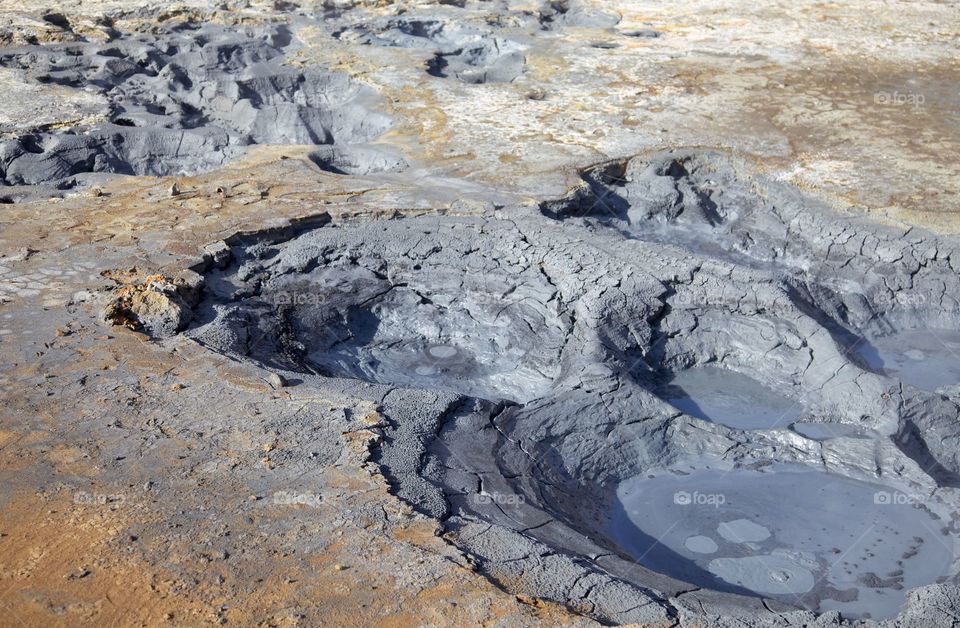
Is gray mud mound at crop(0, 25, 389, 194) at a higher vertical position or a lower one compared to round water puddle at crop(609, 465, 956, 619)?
higher

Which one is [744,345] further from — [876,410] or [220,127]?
[220,127]

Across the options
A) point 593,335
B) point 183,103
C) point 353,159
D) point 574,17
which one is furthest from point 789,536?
point 574,17

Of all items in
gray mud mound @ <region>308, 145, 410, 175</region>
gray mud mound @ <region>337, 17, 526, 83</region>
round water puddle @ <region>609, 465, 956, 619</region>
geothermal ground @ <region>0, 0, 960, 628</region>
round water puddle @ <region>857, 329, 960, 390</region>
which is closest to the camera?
geothermal ground @ <region>0, 0, 960, 628</region>

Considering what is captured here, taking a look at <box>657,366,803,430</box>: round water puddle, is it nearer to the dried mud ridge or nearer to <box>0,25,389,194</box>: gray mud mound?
the dried mud ridge

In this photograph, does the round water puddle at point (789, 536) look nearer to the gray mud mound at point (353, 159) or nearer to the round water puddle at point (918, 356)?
the round water puddle at point (918, 356)

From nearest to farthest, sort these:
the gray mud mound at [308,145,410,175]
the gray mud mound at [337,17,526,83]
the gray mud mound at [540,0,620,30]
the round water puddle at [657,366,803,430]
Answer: the round water puddle at [657,366,803,430] → the gray mud mound at [308,145,410,175] → the gray mud mound at [337,17,526,83] → the gray mud mound at [540,0,620,30]

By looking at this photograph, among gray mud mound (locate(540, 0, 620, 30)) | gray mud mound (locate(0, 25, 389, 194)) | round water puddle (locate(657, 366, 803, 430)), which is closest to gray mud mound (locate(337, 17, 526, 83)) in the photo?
gray mud mound (locate(540, 0, 620, 30))

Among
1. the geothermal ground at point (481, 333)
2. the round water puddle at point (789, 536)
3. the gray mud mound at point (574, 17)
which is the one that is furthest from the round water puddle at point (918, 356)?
the gray mud mound at point (574, 17)

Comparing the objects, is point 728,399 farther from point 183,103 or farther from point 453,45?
point 453,45
